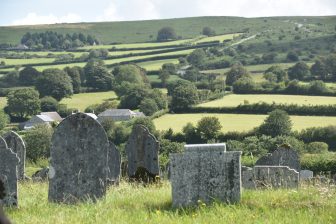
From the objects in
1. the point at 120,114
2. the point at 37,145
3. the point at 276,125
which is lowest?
the point at 120,114

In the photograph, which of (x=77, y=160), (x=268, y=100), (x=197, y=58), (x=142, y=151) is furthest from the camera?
(x=197, y=58)

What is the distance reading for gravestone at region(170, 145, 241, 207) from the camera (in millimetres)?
9703

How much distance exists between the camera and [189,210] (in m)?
9.18

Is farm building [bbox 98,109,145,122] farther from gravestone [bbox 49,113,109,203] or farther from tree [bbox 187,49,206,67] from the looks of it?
gravestone [bbox 49,113,109,203]

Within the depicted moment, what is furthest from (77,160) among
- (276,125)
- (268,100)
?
(268,100)

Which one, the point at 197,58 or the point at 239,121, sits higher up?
the point at 197,58

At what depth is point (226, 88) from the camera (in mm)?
97562

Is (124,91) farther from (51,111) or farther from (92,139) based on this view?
(92,139)

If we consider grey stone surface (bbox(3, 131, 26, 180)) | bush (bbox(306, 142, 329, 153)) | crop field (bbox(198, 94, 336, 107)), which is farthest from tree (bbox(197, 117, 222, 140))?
grey stone surface (bbox(3, 131, 26, 180))

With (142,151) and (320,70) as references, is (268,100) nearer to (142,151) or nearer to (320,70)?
(320,70)

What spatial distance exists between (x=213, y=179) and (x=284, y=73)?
100 m

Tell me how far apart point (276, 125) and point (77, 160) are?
55.6 m

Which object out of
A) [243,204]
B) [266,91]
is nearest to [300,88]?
[266,91]

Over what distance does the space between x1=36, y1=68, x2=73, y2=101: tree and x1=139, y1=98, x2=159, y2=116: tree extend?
18.8 metres
